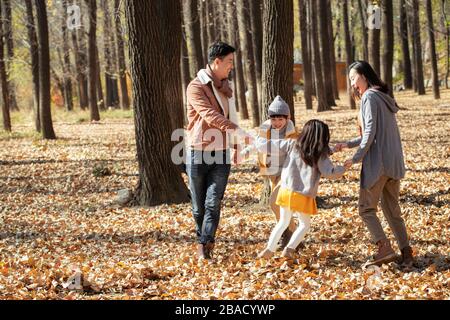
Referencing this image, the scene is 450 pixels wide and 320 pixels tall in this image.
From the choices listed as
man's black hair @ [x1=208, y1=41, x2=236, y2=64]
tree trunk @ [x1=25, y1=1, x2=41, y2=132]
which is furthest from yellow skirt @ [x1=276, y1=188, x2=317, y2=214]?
tree trunk @ [x1=25, y1=1, x2=41, y2=132]

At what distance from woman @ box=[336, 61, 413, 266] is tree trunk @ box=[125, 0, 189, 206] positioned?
4746 millimetres

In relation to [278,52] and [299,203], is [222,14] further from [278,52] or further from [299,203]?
[299,203]

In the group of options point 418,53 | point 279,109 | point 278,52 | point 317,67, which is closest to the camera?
point 279,109

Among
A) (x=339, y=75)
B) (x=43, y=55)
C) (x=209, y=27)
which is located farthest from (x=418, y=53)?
(x=339, y=75)

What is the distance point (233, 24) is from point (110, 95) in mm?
26558

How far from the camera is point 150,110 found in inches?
432

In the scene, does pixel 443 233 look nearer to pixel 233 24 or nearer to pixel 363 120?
pixel 363 120

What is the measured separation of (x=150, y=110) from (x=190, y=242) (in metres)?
3.01

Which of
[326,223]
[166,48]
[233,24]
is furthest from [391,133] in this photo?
[233,24]

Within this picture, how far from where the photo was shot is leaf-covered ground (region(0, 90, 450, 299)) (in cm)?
632

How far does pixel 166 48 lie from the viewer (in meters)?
13.4

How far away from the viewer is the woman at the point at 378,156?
6.56m

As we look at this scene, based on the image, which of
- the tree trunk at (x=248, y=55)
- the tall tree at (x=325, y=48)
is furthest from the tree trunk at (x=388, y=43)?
the tree trunk at (x=248, y=55)

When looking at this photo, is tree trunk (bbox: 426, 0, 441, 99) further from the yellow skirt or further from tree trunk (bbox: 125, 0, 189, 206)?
the yellow skirt
